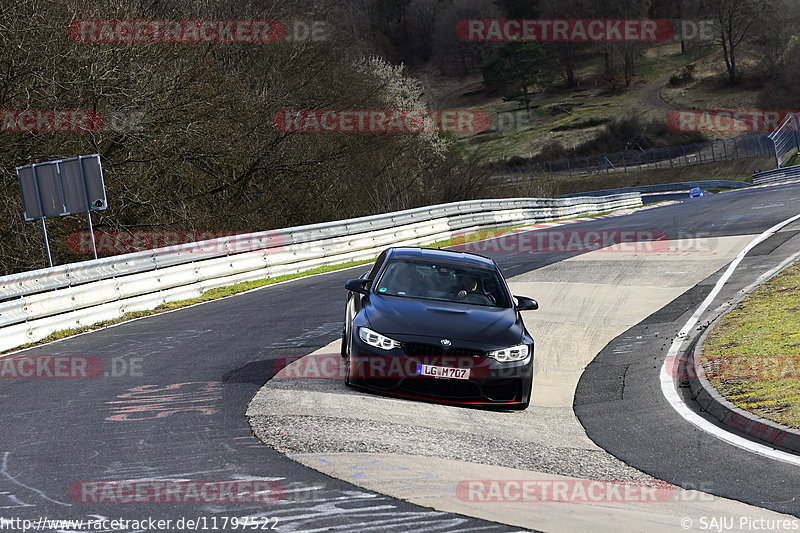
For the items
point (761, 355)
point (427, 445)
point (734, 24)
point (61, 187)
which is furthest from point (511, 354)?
point (734, 24)

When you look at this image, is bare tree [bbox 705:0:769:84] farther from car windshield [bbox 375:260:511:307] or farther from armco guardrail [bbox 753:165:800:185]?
car windshield [bbox 375:260:511:307]

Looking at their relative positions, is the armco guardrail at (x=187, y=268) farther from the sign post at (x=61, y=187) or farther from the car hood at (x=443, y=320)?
the car hood at (x=443, y=320)

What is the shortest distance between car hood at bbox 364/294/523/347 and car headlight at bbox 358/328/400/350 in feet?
0.22

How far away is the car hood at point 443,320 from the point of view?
9.59 metres

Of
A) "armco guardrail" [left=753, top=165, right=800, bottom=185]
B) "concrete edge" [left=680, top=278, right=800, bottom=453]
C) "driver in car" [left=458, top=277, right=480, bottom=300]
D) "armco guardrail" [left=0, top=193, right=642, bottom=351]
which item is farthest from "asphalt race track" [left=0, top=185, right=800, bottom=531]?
"armco guardrail" [left=753, top=165, right=800, bottom=185]

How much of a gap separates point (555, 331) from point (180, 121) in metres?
16.6

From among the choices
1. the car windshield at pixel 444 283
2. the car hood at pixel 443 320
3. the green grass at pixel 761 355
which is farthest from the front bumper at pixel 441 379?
the green grass at pixel 761 355

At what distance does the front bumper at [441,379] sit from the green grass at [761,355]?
2.22m

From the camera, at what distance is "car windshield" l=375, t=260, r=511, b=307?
1067 cm

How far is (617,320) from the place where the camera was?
50.6 ft

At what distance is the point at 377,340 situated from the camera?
951cm

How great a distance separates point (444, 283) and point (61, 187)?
940cm

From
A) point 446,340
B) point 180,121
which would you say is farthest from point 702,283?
point 180,121

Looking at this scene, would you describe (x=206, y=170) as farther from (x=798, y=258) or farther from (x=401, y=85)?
(x=401, y=85)
